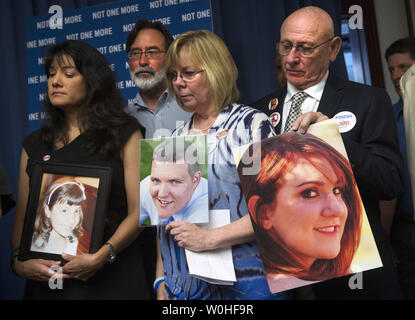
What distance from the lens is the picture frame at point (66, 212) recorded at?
1679 millimetres

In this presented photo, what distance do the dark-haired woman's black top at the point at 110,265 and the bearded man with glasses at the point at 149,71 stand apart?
0.67 metres

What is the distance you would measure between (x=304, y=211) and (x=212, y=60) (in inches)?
27.2

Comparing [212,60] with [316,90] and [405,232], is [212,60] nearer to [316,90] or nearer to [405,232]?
[316,90]

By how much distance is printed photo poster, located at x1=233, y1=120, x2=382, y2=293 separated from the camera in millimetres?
1379

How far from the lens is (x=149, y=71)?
105 inches

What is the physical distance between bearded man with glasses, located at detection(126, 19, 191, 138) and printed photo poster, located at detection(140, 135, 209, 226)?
3.35ft

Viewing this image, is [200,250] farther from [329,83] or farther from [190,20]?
[190,20]

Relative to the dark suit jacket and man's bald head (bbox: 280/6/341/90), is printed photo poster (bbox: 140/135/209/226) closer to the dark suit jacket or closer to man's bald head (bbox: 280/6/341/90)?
the dark suit jacket

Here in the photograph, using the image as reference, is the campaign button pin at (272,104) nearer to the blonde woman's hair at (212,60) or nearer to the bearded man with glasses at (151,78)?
the blonde woman's hair at (212,60)

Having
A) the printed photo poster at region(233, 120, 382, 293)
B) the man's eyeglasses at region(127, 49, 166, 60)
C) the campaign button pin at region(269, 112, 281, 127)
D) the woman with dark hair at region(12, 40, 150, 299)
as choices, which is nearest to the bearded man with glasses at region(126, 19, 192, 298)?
the man's eyeglasses at region(127, 49, 166, 60)

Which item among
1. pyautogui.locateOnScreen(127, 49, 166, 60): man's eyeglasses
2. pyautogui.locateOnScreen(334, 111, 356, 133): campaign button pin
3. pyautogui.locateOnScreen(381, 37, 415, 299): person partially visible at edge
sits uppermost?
pyautogui.locateOnScreen(127, 49, 166, 60): man's eyeglasses

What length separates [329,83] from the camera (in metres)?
1.81

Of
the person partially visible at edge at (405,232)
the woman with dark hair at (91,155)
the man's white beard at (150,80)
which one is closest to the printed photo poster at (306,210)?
the woman with dark hair at (91,155)

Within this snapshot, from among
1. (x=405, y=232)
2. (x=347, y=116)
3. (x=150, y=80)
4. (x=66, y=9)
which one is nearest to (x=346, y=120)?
(x=347, y=116)
